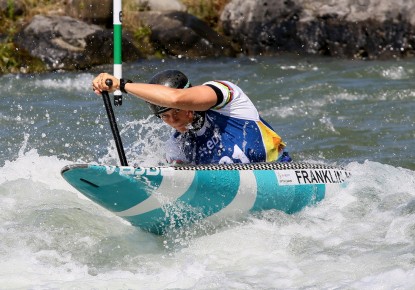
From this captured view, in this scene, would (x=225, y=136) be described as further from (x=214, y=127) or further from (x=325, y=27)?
(x=325, y=27)

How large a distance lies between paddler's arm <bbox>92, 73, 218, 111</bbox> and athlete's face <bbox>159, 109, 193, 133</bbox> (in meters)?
0.21

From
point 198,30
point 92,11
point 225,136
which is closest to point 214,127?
point 225,136

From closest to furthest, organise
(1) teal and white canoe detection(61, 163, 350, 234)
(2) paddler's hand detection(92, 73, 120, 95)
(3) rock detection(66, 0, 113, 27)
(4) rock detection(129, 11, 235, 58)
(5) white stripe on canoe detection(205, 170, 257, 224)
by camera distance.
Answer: (1) teal and white canoe detection(61, 163, 350, 234), (2) paddler's hand detection(92, 73, 120, 95), (5) white stripe on canoe detection(205, 170, 257, 224), (4) rock detection(129, 11, 235, 58), (3) rock detection(66, 0, 113, 27)

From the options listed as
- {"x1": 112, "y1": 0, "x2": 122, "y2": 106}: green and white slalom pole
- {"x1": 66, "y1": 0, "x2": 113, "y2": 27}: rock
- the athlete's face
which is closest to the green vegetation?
{"x1": 66, "y1": 0, "x2": 113, "y2": 27}: rock

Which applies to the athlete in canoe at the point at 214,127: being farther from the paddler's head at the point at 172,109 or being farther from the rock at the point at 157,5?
the rock at the point at 157,5

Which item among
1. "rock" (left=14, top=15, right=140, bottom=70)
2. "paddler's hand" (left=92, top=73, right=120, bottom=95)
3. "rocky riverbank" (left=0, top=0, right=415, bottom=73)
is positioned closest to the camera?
"paddler's hand" (left=92, top=73, right=120, bottom=95)

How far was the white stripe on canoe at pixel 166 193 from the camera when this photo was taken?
18.3 feet

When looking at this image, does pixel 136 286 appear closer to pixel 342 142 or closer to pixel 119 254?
pixel 119 254

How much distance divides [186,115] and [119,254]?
40.9 inches

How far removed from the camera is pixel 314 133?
32.1ft

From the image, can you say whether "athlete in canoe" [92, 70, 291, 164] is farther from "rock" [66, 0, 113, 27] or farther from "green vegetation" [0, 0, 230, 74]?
"rock" [66, 0, 113, 27]

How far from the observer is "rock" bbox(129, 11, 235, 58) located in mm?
14438

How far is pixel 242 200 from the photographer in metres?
5.96

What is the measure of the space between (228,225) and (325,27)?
8.85m
